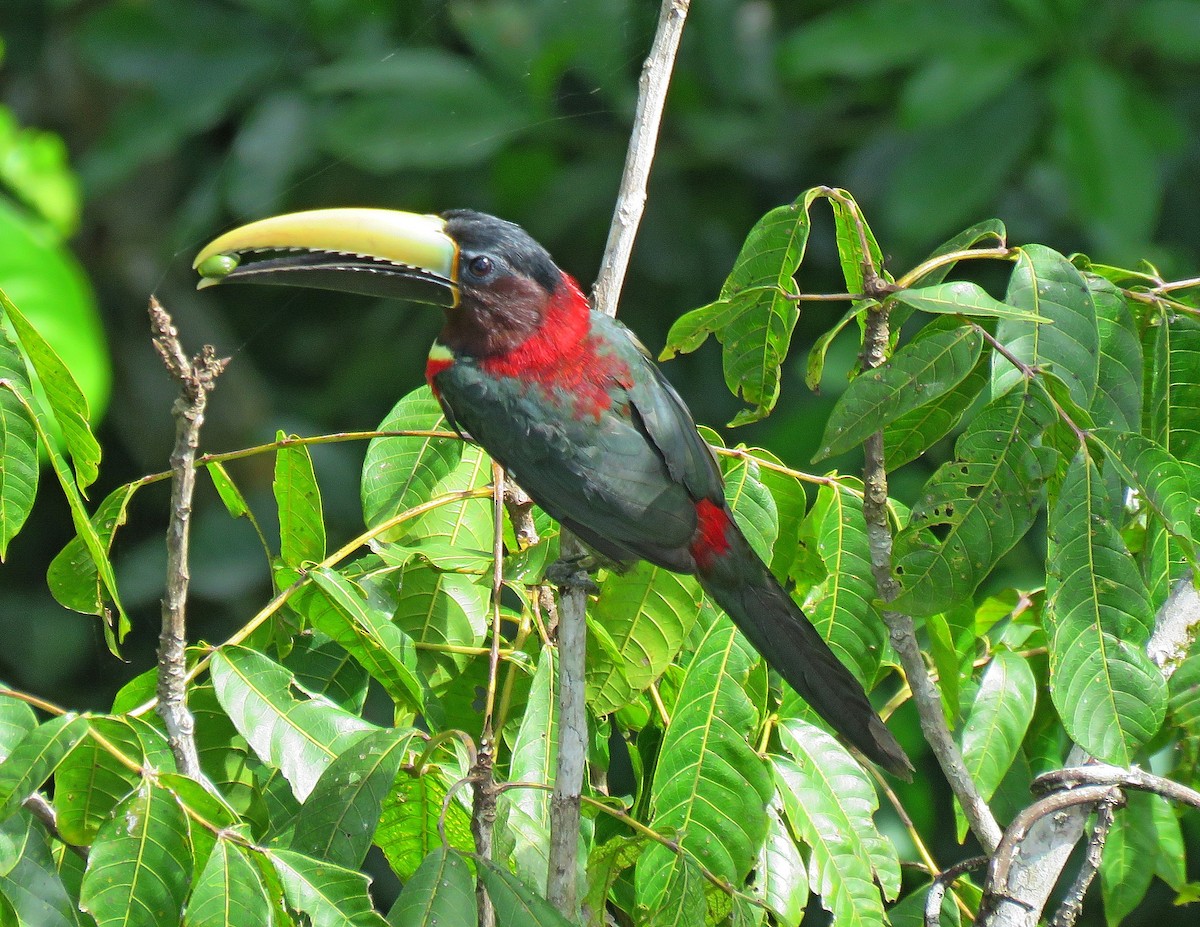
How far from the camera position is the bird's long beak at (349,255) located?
7.07 ft

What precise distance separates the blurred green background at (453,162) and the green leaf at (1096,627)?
184 centimetres

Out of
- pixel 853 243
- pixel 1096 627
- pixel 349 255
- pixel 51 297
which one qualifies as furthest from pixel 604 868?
pixel 51 297

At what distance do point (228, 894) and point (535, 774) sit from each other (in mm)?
426

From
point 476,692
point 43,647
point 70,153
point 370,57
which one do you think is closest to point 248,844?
point 476,692

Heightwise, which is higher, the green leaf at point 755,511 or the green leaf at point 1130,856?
the green leaf at point 755,511

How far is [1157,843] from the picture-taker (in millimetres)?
1749

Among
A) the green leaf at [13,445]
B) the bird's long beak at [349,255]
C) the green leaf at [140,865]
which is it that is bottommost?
the green leaf at [140,865]

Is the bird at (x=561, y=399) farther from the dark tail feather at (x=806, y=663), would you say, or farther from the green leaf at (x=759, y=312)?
the green leaf at (x=759, y=312)

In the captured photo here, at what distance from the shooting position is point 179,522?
1449 millimetres

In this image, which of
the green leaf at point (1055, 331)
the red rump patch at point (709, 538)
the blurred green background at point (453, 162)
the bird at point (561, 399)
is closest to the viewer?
the green leaf at point (1055, 331)

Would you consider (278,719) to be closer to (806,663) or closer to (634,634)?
(634,634)

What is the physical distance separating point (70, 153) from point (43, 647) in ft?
6.91

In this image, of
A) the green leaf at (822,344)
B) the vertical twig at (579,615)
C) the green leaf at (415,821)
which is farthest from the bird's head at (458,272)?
the green leaf at (415,821)

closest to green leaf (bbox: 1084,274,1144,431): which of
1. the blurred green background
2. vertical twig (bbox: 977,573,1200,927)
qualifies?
vertical twig (bbox: 977,573,1200,927)
